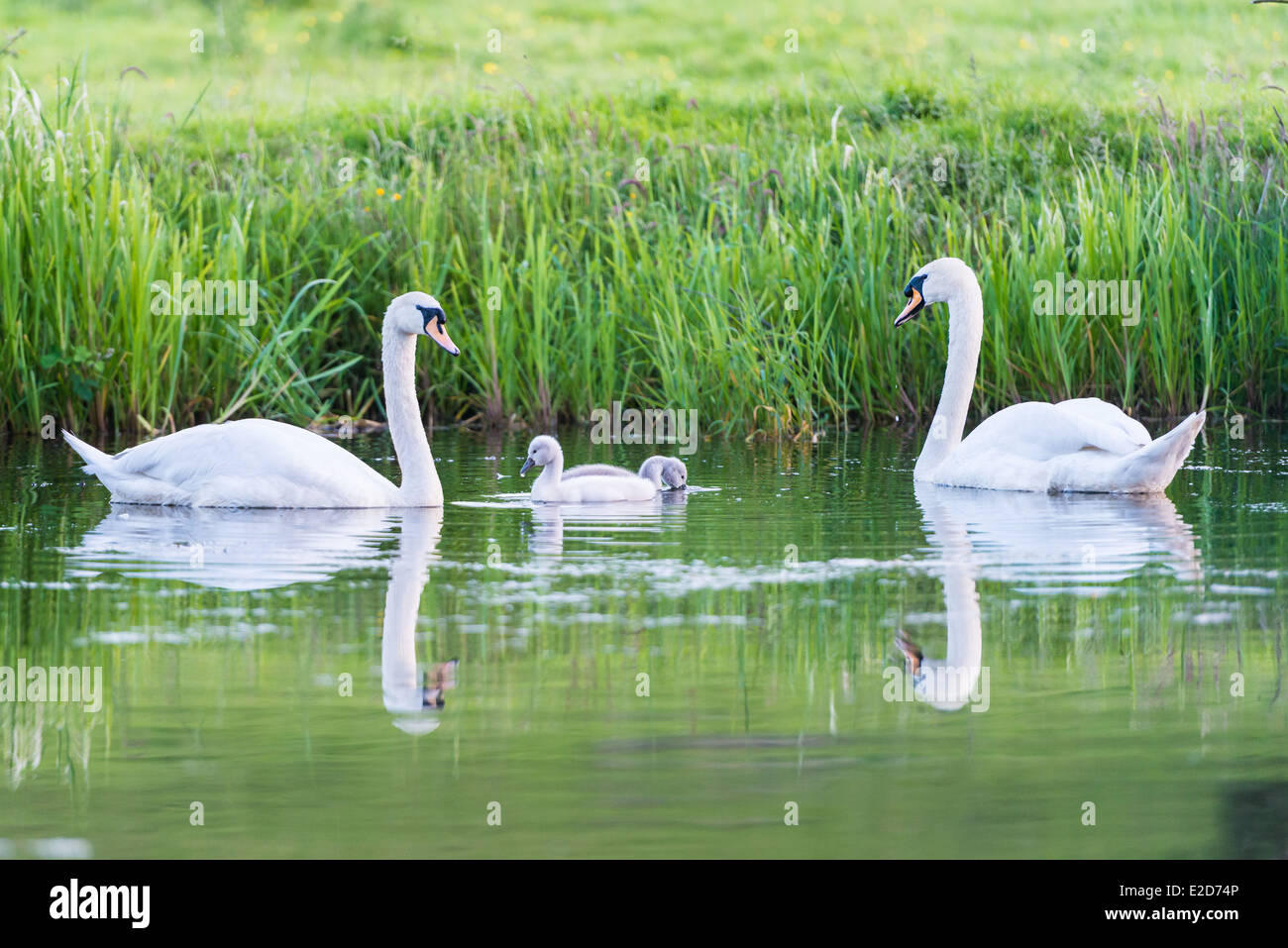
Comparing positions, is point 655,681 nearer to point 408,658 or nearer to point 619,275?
point 408,658

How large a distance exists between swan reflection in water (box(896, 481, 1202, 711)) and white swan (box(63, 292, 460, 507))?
2652mm

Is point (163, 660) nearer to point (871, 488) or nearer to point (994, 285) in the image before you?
point (871, 488)

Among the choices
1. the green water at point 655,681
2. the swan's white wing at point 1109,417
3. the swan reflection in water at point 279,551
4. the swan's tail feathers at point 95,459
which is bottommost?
the green water at point 655,681

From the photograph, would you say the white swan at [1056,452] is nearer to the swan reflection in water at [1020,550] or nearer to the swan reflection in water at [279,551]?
the swan reflection in water at [1020,550]

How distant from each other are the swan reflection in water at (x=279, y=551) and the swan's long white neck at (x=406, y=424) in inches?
4.1

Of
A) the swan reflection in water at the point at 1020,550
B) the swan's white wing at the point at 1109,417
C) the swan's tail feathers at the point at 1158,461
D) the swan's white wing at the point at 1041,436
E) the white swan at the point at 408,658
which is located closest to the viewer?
the white swan at the point at 408,658

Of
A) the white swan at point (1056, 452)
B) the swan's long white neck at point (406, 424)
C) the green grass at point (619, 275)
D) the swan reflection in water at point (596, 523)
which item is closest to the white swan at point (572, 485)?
the swan reflection in water at point (596, 523)

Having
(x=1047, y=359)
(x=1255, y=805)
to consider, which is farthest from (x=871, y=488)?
(x=1255, y=805)

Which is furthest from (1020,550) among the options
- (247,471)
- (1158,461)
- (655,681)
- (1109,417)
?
(247,471)

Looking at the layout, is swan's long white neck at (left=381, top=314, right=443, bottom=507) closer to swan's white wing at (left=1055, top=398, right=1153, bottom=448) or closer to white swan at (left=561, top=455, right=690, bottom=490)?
white swan at (left=561, top=455, right=690, bottom=490)

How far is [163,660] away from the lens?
7.04 m

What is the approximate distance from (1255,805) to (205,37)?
32327 millimetres

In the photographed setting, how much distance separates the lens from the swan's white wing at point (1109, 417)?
11.5 m

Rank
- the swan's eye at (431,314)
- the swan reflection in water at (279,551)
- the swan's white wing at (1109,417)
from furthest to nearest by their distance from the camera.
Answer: the swan's white wing at (1109,417) < the swan's eye at (431,314) < the swan reflection in water at (279,551)
